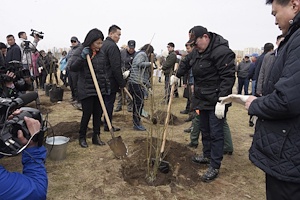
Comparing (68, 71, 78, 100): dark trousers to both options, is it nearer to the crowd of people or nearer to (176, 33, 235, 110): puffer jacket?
the crowd of people

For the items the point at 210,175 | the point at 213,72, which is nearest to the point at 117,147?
the point at 210,175

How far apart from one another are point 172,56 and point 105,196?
6042mm

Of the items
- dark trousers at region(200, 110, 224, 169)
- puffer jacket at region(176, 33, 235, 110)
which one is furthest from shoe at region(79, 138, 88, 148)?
dark trousers at region(200, 110, 224, 169)

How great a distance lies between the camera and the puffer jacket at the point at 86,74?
3768 mm

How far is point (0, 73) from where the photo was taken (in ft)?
11.3

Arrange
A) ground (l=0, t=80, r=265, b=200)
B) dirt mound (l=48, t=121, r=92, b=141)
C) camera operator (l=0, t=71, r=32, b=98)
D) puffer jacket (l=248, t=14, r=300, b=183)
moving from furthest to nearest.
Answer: dirt mound (l=48, t=121, r=92, b=141)
camera operator (l=0, t=71, r=32, b=98)
ground (l=0, t=80, r=265, b=200)
puffer jacket (l=248, t=14, r=300, b=183)

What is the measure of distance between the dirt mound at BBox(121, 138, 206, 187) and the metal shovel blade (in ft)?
Answer: 0.44

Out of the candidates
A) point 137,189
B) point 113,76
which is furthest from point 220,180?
point 113,76

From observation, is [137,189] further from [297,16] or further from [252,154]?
[297,16]

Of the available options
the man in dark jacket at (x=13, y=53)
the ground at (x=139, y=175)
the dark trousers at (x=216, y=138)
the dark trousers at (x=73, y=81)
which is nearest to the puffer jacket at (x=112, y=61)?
the ground at (x=139, y=175)

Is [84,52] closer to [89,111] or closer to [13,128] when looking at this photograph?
[89,111]

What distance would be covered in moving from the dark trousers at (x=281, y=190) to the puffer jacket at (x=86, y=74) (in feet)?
9.41

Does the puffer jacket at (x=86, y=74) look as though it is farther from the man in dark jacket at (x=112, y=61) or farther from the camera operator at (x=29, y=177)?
the camera operator at (x=29, y=177)

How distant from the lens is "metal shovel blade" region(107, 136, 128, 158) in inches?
143
